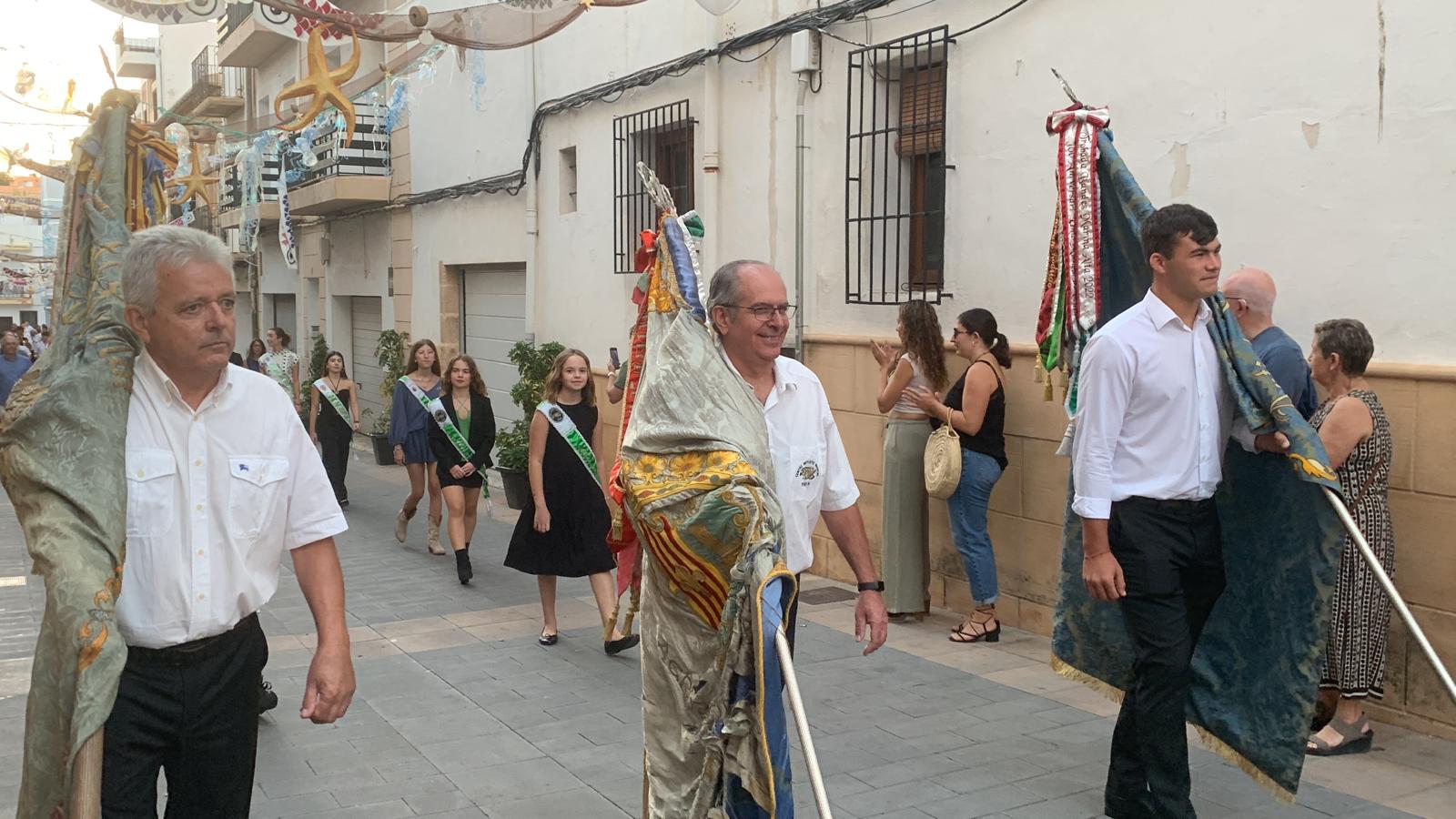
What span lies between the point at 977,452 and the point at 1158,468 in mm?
2981

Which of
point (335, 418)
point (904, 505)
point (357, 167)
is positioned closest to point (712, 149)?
point (904, 505)

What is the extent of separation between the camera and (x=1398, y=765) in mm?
4820

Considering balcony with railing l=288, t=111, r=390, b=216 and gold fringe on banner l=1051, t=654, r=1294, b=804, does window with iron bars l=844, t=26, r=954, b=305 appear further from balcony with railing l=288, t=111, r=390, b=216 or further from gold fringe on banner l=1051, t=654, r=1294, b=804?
balcony with railing l=288, t=111, r=390, b=216

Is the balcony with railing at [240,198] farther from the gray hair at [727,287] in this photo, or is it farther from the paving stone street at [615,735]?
the gray hair at [727,287]

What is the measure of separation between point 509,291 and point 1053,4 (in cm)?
851

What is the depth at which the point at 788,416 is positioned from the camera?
372 centimetres

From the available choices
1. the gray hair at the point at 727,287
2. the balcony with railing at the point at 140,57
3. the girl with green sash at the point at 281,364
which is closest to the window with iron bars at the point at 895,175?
the gray hair at the point at 727,287

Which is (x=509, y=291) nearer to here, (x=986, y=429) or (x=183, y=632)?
(x=986, y=429)

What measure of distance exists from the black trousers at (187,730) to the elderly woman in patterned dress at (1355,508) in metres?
3.89

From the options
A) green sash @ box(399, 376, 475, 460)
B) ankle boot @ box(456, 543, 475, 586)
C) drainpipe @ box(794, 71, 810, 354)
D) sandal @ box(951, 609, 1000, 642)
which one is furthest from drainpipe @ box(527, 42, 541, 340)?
sandal @ box(951, 609, 1000, 642)

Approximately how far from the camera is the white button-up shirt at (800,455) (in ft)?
12.0

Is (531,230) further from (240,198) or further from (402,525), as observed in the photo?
(240,198)

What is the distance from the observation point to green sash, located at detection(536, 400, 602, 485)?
284 inches

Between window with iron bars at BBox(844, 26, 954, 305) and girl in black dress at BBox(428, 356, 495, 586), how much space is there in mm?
2995
